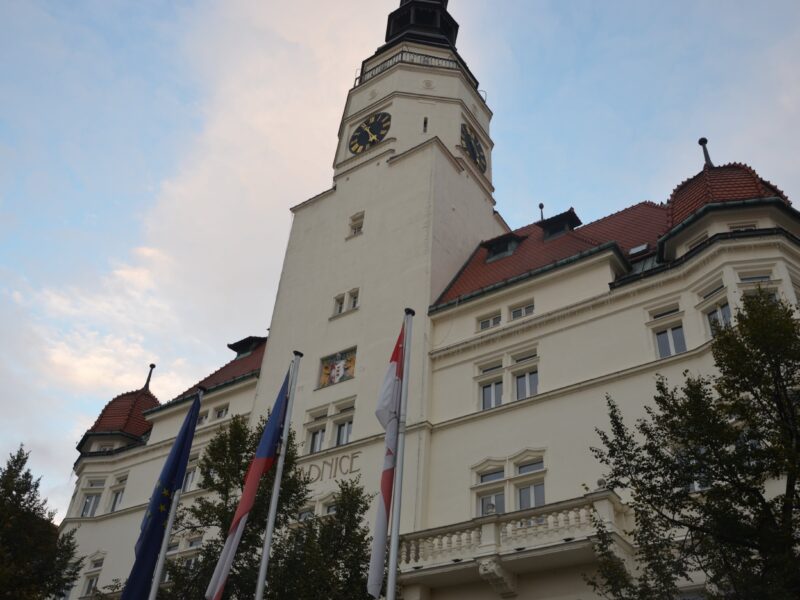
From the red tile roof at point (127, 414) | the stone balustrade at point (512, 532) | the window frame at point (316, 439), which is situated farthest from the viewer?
the red tile roof at point (127, 414)

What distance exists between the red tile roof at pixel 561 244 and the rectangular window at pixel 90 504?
19097 mm

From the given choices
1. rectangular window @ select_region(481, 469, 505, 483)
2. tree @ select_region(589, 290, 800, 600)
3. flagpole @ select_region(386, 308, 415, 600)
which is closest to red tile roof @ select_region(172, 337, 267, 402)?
rectangular window @ select_region(481, 469, 505, 483)

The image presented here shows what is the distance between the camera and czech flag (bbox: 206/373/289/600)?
17.9 m

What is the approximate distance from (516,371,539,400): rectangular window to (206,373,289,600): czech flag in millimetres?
7850

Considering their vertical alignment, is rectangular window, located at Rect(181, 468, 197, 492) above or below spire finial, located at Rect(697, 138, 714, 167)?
below

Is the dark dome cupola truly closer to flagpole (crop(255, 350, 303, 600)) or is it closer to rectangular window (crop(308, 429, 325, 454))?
rectangular window (crop(308, 429, 325, 454))

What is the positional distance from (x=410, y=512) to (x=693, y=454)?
11.5 m

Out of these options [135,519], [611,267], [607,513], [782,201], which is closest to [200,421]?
[135,519]

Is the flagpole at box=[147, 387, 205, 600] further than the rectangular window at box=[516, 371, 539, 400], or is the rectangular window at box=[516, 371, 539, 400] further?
the rectangular window at box=[516, 371, 539, 400]

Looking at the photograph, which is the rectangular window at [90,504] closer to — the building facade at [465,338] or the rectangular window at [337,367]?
the building facade at [465,338]

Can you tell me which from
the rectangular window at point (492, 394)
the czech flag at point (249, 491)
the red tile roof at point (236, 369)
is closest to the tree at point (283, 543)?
the czech flag at point (249, 491)

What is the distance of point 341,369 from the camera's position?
30281 millimetres

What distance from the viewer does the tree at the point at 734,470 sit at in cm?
1261

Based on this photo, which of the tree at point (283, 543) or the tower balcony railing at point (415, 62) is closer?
the tree at point (283, 543)
